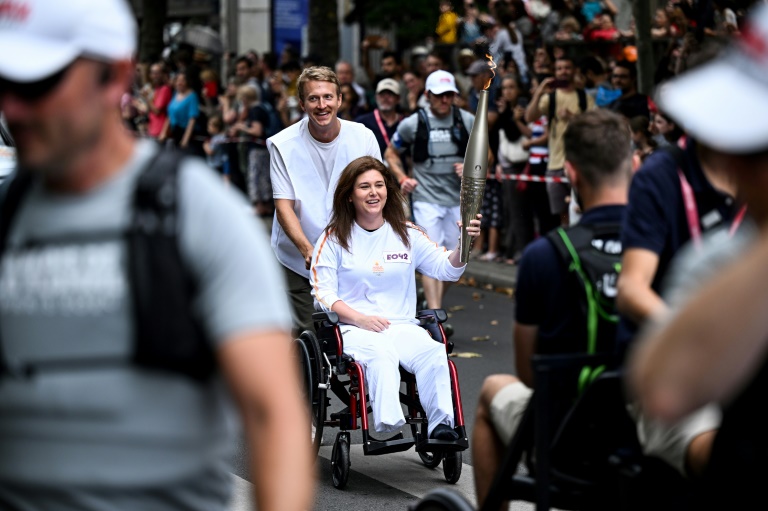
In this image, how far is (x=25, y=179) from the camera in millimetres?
2363

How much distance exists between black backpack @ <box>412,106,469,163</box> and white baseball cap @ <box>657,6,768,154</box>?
9.58 metres

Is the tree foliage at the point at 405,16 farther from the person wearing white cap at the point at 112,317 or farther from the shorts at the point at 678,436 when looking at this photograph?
the person wearing white cap at the point at 112,317

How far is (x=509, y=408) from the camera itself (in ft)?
13.6

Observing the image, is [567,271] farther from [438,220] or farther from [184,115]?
[184,115]

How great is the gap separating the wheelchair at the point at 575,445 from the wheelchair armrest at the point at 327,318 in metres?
2.84

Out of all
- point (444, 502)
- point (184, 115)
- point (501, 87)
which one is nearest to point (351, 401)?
point (444, 502)

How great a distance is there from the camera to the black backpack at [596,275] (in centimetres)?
399

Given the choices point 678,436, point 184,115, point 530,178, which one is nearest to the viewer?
point 678,436

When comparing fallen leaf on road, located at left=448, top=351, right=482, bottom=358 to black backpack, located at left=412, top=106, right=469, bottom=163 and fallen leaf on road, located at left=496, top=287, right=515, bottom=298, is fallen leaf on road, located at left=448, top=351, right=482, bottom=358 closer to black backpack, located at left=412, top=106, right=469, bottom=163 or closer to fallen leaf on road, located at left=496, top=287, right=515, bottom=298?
black backpack, located at left=412, top=106, right=469, bottom=163

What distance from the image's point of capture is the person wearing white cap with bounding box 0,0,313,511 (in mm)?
2152

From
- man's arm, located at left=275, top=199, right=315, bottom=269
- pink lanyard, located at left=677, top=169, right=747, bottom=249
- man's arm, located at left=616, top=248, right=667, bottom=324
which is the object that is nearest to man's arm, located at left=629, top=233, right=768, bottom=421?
man's arm, located at left=616, top=248, right=667, bottom=324

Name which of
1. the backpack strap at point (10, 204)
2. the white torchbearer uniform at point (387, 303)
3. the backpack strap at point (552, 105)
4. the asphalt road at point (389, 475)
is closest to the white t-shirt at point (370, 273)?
the white torchbearer uniform at point (387, 303)

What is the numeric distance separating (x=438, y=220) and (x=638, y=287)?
8.08 metres

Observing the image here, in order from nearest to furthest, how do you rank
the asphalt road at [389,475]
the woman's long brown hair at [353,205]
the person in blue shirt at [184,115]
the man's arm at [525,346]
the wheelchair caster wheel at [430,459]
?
the man's arm at [525,346] < the asphalt road at [389,475] < the wheelchair caster wheel at [430,459] < the woman's long brown hair at [353,205] < the person in blue shirt at [184,115]
